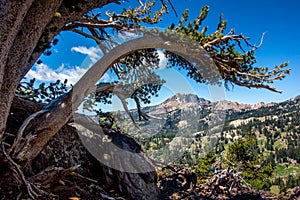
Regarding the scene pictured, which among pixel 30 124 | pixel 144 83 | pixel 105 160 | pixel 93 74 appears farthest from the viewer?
pixel 144 83

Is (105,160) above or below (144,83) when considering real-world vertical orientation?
below

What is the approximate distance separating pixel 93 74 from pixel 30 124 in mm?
1365

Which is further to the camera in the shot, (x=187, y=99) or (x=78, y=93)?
(x=187, y=99)

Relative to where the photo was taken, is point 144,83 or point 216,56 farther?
point 144,83

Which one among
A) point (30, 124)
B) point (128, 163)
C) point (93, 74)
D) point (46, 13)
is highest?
point (46, 13)

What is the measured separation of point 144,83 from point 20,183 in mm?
4120

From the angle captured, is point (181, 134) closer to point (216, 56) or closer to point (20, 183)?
point (216, 56)

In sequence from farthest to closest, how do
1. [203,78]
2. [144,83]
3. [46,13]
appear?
[144,83]
[203,78]
[46,13]

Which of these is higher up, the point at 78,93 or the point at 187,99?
the point at 187,99

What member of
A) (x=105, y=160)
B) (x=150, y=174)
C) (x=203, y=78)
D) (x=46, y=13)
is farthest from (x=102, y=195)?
(x=203, y=78)

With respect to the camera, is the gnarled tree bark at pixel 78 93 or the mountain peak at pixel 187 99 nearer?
the gnarled tree bark at pixel 78 93

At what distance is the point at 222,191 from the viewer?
242 inches

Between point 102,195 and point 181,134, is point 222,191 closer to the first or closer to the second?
point 181,134

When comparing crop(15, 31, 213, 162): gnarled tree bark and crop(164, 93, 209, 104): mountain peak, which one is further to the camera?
crop(164, 93, 209, 104): mountain peak
